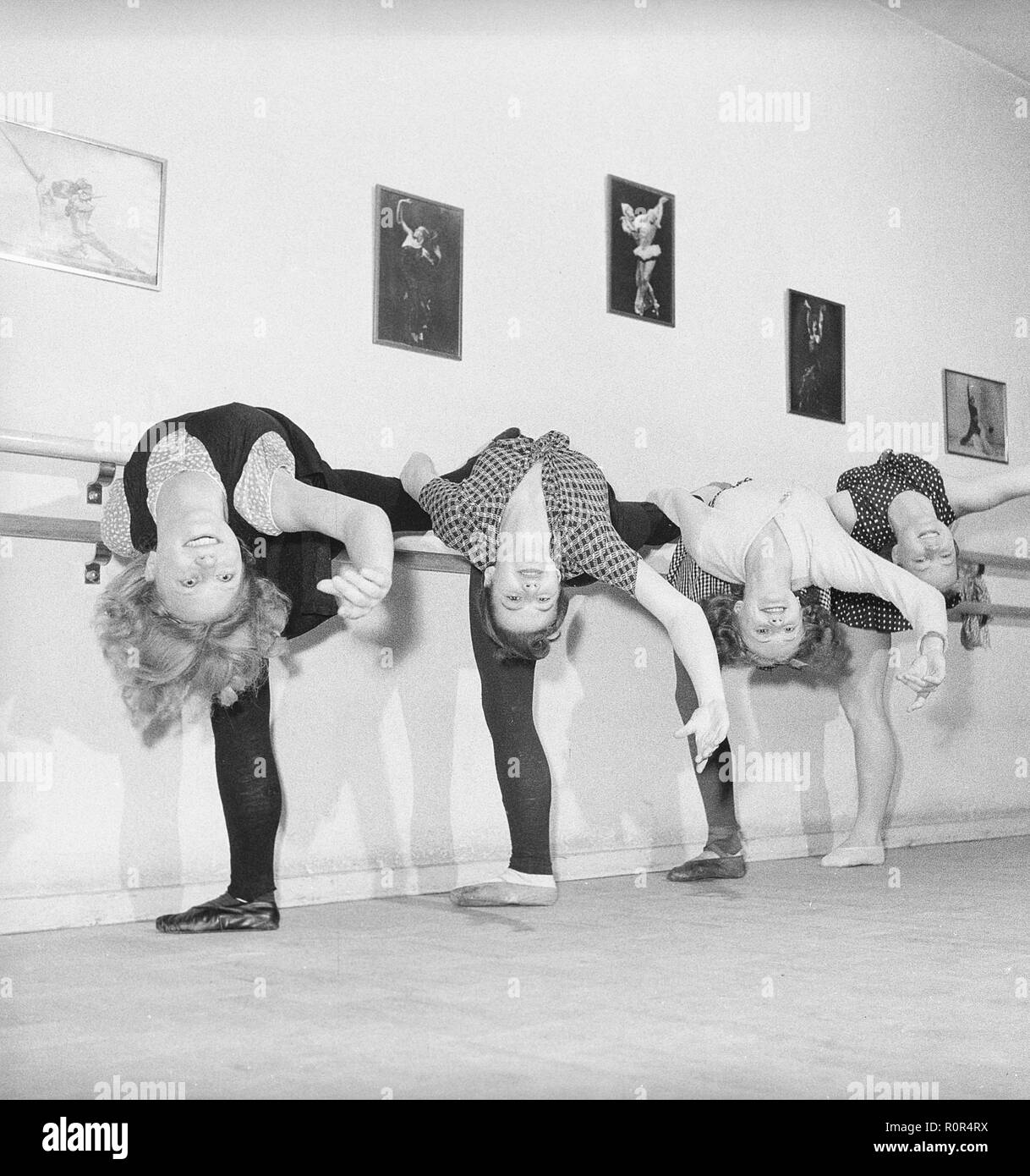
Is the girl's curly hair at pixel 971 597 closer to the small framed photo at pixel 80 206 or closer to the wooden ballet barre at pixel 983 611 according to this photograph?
the wooden ballet barre at pixel 983 611

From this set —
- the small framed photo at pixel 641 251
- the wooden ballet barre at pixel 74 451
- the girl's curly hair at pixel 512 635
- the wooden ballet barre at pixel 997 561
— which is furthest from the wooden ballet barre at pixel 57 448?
the wooden ballet barre at pixel 997 561

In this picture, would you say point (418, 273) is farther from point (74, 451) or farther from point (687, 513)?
point (74, 451)

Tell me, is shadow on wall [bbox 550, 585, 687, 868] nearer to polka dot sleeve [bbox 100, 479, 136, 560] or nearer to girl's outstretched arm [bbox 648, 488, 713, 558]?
girl's outstretched arm [bbox 648, 488, 713, 558]

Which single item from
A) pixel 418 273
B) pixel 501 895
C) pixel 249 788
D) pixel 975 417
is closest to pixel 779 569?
pixel 501 895

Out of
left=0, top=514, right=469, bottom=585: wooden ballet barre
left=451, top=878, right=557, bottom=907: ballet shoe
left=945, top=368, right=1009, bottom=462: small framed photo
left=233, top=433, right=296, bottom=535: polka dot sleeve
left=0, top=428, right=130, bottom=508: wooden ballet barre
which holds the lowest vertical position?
left=451, top=878, right=557, bottom=907: ballet shoe

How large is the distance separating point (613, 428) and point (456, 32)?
29.2 inches

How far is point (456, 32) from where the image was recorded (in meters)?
2.30

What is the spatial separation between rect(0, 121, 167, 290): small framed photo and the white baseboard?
84 cm

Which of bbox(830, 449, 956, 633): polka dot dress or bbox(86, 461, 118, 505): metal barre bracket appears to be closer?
bbox(86, 461, 118, 505): metal barre bracket

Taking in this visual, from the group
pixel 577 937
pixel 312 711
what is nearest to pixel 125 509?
pixel 312 711

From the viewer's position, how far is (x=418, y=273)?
219 centimetres

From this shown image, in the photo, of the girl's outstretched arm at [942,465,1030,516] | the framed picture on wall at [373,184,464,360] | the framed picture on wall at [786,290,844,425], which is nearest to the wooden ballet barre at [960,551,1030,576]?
the girl's outstretched arm at [942,465,1030,516]

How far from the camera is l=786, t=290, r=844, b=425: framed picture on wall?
281 cm

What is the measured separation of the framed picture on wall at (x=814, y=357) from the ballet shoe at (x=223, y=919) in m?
1.64
